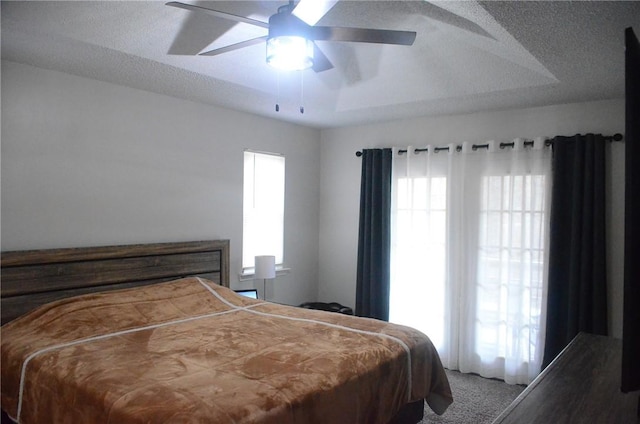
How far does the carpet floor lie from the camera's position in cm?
306

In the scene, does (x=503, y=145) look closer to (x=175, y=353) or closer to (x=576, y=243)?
(x=576, y=243)

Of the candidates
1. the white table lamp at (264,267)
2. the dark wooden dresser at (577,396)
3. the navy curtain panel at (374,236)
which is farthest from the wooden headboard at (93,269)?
the dark wooden dresser at (577,396)

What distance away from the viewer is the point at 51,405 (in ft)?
6.33

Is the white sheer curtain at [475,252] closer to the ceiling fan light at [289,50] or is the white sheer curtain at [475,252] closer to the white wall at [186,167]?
the white wall at [186,167]

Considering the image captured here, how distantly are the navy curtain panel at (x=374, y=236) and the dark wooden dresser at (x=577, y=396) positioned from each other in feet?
8.57

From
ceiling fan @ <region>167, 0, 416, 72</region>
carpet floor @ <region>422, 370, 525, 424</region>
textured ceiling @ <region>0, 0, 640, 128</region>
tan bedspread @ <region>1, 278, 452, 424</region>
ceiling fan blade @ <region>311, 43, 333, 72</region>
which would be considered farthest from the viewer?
carpet floor @ <region>422, 370, 525, 424</region>

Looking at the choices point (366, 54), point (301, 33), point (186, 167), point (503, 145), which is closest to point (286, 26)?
point (301, 33)

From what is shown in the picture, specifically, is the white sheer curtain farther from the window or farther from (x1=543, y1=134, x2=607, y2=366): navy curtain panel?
the window

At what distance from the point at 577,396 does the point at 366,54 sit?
2.70 meters

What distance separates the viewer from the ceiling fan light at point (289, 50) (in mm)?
1923

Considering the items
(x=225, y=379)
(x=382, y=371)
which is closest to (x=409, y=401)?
(x=382, y=371)

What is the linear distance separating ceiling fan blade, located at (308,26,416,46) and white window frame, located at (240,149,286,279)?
2415mm

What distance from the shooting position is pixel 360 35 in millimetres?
1939

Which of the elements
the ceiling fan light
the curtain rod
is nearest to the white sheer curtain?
the curtain rod
